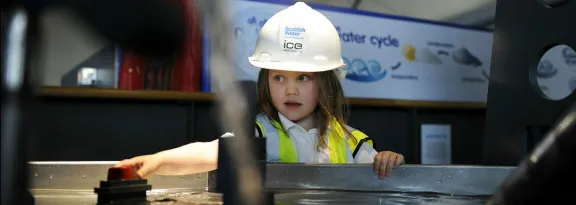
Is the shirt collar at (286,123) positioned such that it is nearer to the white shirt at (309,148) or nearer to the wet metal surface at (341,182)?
the white shirt at (309,148)

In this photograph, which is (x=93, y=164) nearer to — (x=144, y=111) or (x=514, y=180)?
(x=514, y=180)

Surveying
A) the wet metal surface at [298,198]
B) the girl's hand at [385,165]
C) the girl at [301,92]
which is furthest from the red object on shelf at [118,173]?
the girl at [301,92]

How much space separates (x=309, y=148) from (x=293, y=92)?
161 mm

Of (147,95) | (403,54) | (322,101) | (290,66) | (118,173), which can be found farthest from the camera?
(403,54)

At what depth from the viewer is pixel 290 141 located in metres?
1.44

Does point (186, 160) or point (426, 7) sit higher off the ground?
point (426, 7)

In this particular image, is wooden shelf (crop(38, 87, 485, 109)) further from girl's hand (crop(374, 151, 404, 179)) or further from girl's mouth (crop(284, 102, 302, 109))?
girl's hand (crop(374, 151, 404, 179))

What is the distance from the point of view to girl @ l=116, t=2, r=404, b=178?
4.59ft

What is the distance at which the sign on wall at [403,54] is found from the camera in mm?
2340

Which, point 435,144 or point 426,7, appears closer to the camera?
point 435,144

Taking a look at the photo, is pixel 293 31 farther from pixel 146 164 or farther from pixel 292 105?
pixel 146 164

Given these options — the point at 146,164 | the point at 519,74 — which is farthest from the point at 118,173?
the point at 519,74

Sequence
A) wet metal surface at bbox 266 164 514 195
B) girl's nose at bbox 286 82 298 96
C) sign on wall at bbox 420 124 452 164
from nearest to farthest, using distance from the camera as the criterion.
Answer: wet metal surface at bbox 266 164 514 195 < girl's nose at bbox 286 82 298 96 < sign on wall at bbox 420 124 452 164

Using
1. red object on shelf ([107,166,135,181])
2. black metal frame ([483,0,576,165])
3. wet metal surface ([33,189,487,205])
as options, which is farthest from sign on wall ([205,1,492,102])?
red object on shelf ([107,166,135,181])
